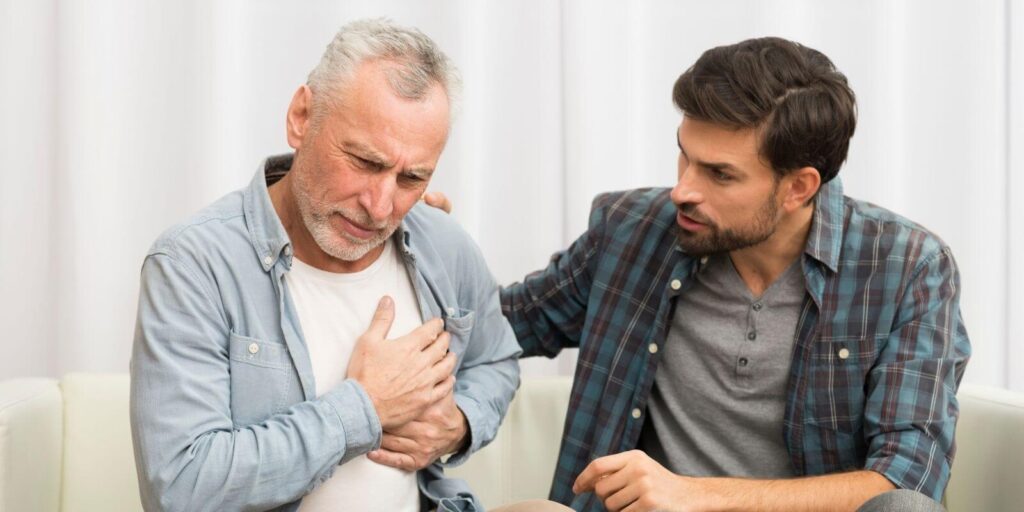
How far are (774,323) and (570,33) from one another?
866mm

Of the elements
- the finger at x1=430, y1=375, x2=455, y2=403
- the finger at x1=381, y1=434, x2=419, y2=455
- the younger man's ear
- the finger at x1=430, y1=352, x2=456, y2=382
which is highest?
the younger man's ear

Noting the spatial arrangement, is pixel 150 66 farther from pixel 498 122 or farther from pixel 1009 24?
pixel 1009 24

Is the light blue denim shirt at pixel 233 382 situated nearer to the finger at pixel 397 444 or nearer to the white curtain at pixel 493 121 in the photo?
the finger at pixel 397 444

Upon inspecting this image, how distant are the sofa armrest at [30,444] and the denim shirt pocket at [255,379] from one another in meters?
0.58

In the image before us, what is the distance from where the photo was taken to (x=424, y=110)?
155cm

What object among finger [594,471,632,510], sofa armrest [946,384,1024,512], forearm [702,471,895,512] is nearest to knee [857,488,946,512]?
forearm [702,471,895,512]

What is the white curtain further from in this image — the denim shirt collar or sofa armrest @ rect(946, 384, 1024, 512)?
the denim shirt collar

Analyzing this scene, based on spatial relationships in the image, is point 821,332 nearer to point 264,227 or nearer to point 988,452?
point 988,452

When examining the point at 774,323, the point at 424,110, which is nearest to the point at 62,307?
the point at 424,110

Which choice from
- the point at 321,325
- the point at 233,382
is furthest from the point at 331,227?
the point at 233,382

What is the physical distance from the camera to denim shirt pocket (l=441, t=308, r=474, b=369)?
1745mm

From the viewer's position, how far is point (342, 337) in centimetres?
163

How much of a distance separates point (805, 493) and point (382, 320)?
0.73 m

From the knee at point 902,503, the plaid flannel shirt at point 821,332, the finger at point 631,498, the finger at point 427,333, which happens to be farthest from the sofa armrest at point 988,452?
the finger at point 427,333
